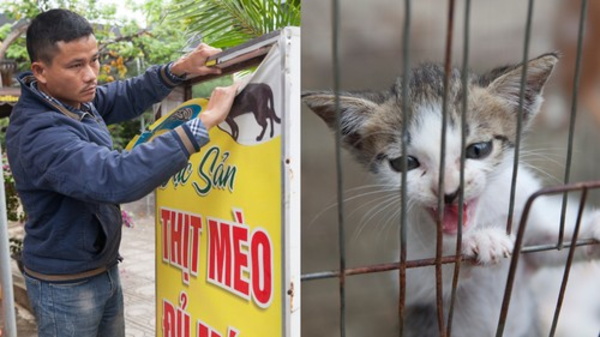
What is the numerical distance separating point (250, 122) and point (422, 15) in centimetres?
59

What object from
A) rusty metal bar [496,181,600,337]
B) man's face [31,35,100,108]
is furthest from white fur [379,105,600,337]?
man's face [31,35,100,108]

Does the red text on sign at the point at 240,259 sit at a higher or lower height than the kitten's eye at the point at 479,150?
lower

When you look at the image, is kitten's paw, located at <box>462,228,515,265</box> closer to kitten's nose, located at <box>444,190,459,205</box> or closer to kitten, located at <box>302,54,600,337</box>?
kitten, located at <box>302,54,600,337</box>

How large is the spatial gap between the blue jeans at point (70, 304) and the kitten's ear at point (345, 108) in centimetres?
95

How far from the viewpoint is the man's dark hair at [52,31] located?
4.50ft

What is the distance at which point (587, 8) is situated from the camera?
56.6 inches

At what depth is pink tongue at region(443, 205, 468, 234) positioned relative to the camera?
50.4 inches

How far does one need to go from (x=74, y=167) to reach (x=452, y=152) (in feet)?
3.25

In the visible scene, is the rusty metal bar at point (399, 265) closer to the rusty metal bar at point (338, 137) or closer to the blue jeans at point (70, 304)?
the rusty metal bar at point (338, 137)

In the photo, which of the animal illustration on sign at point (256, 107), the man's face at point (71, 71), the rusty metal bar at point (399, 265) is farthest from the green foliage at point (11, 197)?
the rusty metal bar at point (399, 265)

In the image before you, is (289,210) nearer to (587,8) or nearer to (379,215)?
(379,215)

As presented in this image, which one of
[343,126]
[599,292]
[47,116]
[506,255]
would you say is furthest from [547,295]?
A: [47,116]

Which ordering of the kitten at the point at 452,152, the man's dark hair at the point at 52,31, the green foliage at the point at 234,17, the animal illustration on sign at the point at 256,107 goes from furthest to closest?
the green foliage at the point at 234,17 < the man's dark hair at the point at 52,31 < the kitten at the point at 452,152 < the animal illustration on sign at the point at 256,107

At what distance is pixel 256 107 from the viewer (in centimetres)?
109
